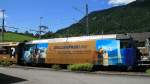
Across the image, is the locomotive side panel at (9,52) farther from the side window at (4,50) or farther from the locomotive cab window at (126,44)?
the locomotive cab window at (126,44)

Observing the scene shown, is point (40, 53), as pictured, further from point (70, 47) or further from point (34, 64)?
point (70, 47)

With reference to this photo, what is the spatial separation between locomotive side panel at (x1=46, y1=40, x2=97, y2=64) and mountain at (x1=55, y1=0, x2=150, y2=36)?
63463 millimetres

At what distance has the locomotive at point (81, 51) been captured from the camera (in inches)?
1303

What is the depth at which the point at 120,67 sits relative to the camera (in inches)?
1330

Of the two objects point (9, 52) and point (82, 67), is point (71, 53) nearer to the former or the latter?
point (82, 67)

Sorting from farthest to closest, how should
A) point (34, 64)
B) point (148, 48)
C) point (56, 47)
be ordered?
point (34, 64), point (56, 47), point (148, 48)

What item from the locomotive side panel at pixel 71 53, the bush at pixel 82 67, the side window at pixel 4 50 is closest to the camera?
the bush at pixel 82 67

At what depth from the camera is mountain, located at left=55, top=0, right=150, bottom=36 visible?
113562 millimetres

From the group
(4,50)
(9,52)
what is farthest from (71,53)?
(4,50)

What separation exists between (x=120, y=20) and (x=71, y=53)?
103 meters


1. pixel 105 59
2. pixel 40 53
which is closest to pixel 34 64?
pixel 40 53

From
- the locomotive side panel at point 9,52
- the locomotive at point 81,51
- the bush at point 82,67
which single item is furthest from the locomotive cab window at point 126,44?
the locomotive side panel at point 9,52

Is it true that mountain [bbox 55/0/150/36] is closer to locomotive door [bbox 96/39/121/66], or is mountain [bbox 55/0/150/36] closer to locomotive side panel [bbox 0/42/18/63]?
locomotive side panel [bbox 0/42/18/63]

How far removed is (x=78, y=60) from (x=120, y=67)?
5362 mm
